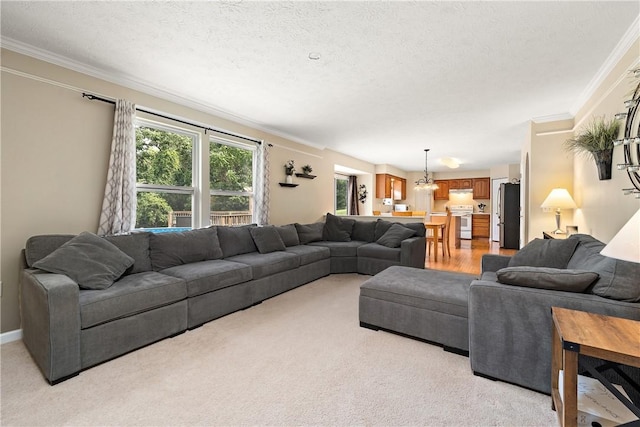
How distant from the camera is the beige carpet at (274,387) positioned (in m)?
1.53

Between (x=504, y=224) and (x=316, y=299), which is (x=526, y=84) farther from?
(x=504, y=224)

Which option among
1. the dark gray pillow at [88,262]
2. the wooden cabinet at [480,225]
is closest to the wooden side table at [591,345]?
the dark gray pillow at [88,262]

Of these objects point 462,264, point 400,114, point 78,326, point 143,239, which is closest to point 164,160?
point 143,239

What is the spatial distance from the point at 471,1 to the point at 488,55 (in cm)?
86

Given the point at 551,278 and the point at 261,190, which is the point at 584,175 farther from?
the point at 261,190

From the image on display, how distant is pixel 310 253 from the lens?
4.26 metres

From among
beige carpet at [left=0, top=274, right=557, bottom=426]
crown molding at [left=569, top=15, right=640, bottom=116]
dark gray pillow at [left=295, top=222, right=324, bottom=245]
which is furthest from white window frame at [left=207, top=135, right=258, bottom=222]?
crown molding at [left=569, top=15, right=640, bottom=116]

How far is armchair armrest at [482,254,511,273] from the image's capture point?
2.92 m

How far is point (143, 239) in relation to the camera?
296 cm

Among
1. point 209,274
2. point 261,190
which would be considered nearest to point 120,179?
point 209,274

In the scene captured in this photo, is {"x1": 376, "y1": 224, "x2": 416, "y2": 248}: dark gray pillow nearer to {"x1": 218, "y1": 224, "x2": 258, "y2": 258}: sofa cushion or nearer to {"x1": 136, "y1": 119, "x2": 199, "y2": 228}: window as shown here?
{"x1": 218, "y1": 224, "x2": 258, "y2": 258}: sofa cushion

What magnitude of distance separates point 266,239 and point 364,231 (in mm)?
2140

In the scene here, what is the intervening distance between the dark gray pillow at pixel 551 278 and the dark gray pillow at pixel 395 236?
2.83 m

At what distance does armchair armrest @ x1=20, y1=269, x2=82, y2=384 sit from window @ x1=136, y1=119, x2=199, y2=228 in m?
1.57
